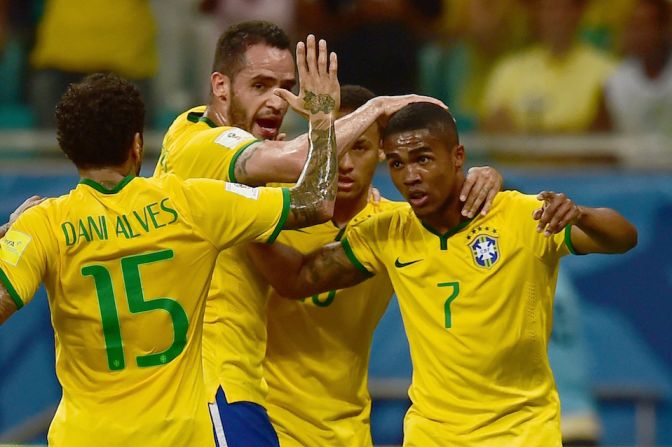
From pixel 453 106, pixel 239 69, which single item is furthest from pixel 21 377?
pixel 239 69

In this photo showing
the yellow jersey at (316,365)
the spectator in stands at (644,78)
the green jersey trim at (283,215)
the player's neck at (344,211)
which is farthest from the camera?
the spectator in stands at (644,78)

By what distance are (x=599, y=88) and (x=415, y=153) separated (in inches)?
174

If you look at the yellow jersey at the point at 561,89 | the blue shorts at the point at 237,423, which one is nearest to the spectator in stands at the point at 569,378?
the yellow jersey at the point at 561,89

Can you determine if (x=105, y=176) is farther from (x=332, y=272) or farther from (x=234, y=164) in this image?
(x=332, y=272)

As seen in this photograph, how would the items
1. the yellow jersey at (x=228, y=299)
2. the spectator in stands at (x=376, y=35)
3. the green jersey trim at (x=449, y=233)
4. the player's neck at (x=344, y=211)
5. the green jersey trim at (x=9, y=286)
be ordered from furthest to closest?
the spectator in stands at (x=376, y=35), the player's neck at (x=344, y=211), the green jersey trim at (x=449, y=233), the yellow jersey at (x=228, y=299), the green jersey trim at (x=9, y=286)

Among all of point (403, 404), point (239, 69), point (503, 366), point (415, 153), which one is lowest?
point (403, 404)

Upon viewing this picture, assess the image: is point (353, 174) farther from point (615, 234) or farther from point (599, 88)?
point (599, 88)

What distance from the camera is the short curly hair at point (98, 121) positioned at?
4.05 metres

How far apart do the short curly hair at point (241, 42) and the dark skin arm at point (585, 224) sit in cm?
129

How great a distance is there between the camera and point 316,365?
17.3ft

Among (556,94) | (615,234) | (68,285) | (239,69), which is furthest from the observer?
(556,94)

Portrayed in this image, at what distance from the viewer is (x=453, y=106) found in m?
9.02

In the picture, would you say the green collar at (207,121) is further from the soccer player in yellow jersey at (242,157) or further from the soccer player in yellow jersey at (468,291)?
the soccer player in yellow jersey at (468,291)

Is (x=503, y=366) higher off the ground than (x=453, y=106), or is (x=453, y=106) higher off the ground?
(x=453, y=106)
